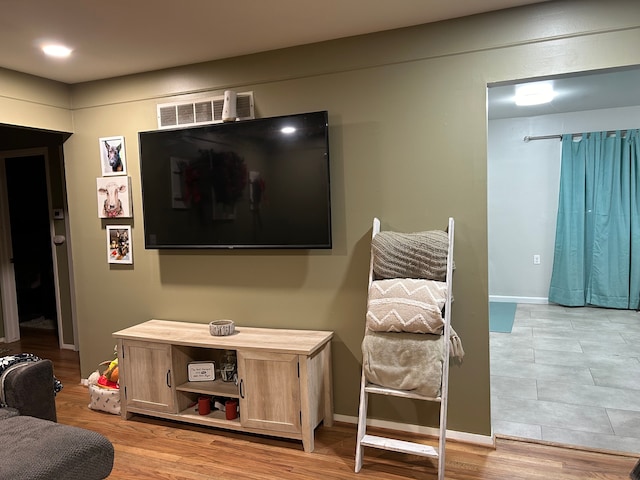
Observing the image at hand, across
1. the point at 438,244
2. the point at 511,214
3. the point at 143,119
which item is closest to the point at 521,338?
the point at 511,214

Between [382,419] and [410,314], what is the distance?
2.92ft

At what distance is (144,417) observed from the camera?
3189 millimetres

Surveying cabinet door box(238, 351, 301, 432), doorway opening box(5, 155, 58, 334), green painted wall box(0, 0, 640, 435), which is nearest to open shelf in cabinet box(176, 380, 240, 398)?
cabinet door box(238, 351, 301, 432)

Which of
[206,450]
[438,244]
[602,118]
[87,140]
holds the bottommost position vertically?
[206,450]

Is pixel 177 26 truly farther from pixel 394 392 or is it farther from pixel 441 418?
pixel 441 418

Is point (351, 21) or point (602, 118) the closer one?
point (351, 21)

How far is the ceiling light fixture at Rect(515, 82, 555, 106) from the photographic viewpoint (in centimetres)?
437

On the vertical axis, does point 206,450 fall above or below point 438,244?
below

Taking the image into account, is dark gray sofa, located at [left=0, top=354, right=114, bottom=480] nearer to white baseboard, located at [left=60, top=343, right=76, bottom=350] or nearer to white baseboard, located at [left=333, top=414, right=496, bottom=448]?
white baseboard, located at [left=333, top=414, right=496, bottom=448]

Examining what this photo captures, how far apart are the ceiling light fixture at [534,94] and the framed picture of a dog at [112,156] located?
3452mm

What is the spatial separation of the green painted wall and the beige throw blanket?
16.4 inches

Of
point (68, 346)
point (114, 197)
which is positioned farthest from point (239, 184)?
point (68, 346)

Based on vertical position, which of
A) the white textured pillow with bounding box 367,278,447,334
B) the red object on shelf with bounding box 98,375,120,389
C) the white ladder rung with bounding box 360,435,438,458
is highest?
the white textured pillow with bounding box 367,278,447,334

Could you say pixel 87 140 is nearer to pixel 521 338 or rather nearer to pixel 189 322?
pixel 189 322
